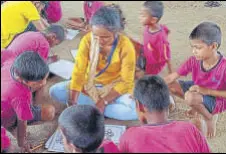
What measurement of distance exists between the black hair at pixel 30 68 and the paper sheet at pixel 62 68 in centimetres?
90

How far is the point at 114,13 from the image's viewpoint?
2723 mm

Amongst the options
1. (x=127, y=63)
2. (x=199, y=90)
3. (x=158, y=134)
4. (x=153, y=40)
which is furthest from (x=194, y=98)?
(x=158, y=134)

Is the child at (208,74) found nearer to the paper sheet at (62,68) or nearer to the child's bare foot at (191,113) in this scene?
the child's bare foot at (191,113)

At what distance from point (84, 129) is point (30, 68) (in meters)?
0.73

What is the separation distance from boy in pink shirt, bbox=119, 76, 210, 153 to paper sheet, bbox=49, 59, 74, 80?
146 cm

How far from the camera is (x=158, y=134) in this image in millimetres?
1744

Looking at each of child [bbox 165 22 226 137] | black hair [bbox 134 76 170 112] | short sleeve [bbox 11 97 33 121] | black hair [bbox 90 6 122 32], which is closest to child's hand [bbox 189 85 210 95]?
child [bbox 165 22 226 137]

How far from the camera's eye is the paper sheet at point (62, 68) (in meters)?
3.32

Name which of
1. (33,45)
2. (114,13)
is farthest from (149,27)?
(33,45)

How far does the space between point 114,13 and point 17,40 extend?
2.41 feet

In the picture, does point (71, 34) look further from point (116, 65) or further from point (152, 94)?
point (152, 94)

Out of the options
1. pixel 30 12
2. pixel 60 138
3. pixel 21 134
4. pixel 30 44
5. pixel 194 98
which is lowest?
pixel 60 138

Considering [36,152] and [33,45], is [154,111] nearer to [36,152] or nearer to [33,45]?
[36,152]

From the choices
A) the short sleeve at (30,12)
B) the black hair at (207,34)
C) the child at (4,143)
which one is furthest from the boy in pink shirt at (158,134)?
the short sleeve at (30,12)
